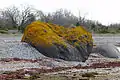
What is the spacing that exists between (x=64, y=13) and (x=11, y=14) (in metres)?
22.8


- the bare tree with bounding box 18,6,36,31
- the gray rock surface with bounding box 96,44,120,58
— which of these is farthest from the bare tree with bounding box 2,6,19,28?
the gray rock surface with bounding box 96,44,120,58

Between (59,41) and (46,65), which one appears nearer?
(46,65)

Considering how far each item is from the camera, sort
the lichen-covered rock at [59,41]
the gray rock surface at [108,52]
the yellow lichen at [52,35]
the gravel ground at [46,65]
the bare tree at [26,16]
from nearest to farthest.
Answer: the gravel ground at [46,65] → the lichen-covered rock at [59,41] → the yellow lichen at [52,35] → the gray rock surface at [108,52] → the bare tree at [26,16]

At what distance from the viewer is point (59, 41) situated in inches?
1098

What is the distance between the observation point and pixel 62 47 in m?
27.7

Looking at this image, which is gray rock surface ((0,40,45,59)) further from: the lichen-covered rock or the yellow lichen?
the yellow lichen

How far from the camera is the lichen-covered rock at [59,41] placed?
27375mm

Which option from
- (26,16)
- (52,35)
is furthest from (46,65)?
(26,16)

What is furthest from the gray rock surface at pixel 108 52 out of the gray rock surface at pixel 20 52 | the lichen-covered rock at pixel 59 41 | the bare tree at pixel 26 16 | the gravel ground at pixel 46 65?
the bare tree at pixel 26 16

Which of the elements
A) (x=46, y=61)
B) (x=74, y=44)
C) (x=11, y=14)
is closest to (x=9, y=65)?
(x=46, y=61)

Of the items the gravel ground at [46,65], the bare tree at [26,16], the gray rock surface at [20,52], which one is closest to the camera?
the gravel ground at [46,65]

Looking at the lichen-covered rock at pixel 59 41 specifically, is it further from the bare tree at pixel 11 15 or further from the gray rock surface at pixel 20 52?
the bare tree at pixel 11 15

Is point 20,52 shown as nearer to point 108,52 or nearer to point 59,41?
point 59,41

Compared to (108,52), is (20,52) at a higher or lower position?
higher
